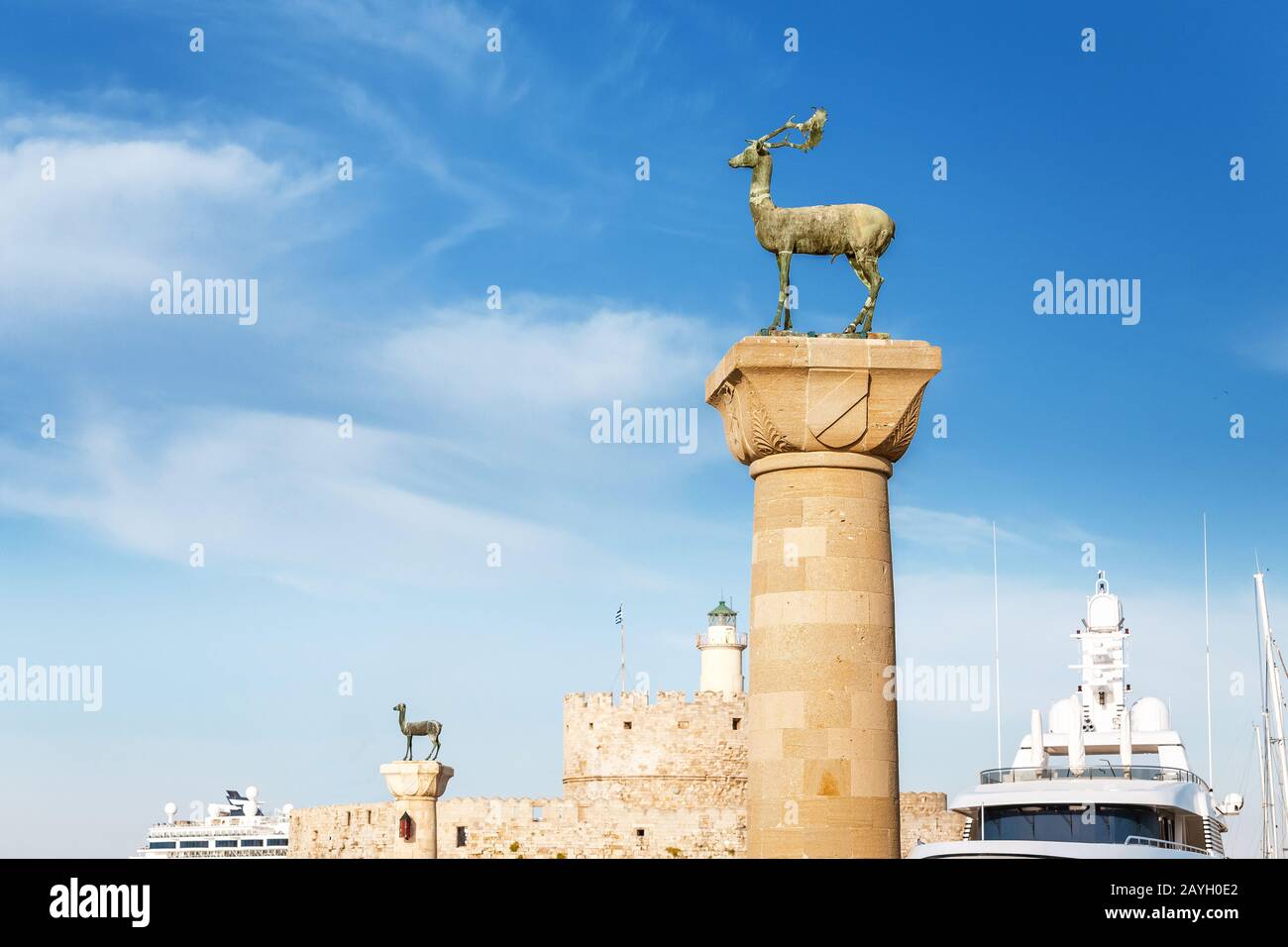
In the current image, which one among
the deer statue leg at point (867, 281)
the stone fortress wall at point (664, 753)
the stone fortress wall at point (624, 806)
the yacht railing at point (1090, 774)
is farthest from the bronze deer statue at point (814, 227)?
the stone fortress wall at point (664, 753)

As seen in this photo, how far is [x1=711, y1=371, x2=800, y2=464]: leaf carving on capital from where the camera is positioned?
1686 cm

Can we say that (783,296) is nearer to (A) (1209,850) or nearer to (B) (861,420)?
(B) (861,420)

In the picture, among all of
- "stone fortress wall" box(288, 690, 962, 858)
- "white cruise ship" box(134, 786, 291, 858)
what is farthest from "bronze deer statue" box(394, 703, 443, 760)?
"white cruise ship" box(134, 786, 291, 858)

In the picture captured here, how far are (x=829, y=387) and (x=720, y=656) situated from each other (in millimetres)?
59763

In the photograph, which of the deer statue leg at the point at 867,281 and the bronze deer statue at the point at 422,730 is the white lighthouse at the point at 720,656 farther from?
the deer statue leg at the point at 867,281

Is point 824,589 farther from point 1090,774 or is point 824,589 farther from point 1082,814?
point 1090,774

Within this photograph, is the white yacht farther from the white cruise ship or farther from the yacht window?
the white cruise ship

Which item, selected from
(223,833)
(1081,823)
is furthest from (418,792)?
(223,833)

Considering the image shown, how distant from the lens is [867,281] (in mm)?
17562

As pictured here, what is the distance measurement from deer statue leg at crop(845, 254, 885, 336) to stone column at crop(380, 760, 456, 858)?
2873 centimetres

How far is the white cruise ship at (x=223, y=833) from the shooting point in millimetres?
122062

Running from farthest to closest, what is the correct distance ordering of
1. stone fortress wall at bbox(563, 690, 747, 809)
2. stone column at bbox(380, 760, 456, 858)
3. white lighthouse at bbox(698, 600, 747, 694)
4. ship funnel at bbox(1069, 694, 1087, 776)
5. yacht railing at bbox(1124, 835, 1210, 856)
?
white lighthouse at bbox(698, 600, 747, 694) → stone fortress wall at bbox(563, 690, 747, 809) → stone column at bbox(380, 760, 456, 858) → ship funnel at bbox(1069, 694, 1087, 776) → yacht railing at bbox(1124, 835, 1210, 856)

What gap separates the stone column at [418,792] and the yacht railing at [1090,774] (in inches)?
868
